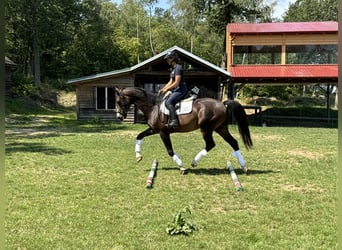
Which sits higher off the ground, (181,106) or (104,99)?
(104,99)

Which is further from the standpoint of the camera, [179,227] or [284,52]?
[284,52]

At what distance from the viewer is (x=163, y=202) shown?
5926mm

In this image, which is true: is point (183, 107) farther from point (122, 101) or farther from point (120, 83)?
point (120, 83)

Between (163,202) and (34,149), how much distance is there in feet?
23.9

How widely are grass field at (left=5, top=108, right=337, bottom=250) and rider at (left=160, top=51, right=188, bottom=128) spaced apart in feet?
3.87

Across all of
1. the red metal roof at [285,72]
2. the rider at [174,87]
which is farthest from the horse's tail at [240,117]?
the red metal roof at [285,72]

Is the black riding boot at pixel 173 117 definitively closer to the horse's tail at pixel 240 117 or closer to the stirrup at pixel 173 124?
the stirrup at pixel 173 124

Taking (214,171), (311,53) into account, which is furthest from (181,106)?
(311,53)

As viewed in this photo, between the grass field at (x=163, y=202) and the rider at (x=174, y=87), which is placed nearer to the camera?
the grass field at (x=163, y=202)

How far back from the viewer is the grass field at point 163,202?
4348mm

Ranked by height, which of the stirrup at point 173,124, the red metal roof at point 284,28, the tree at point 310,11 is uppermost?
Answer: the tree at point 310,11

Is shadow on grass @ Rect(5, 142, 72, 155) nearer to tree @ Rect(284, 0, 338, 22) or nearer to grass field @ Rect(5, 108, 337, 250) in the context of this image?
grass field @ Rect(5, 108, 337, 250)

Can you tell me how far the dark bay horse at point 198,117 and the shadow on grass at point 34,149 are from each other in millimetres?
4019

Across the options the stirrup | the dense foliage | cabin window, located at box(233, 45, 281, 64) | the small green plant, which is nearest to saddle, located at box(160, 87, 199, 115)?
the stirrup
